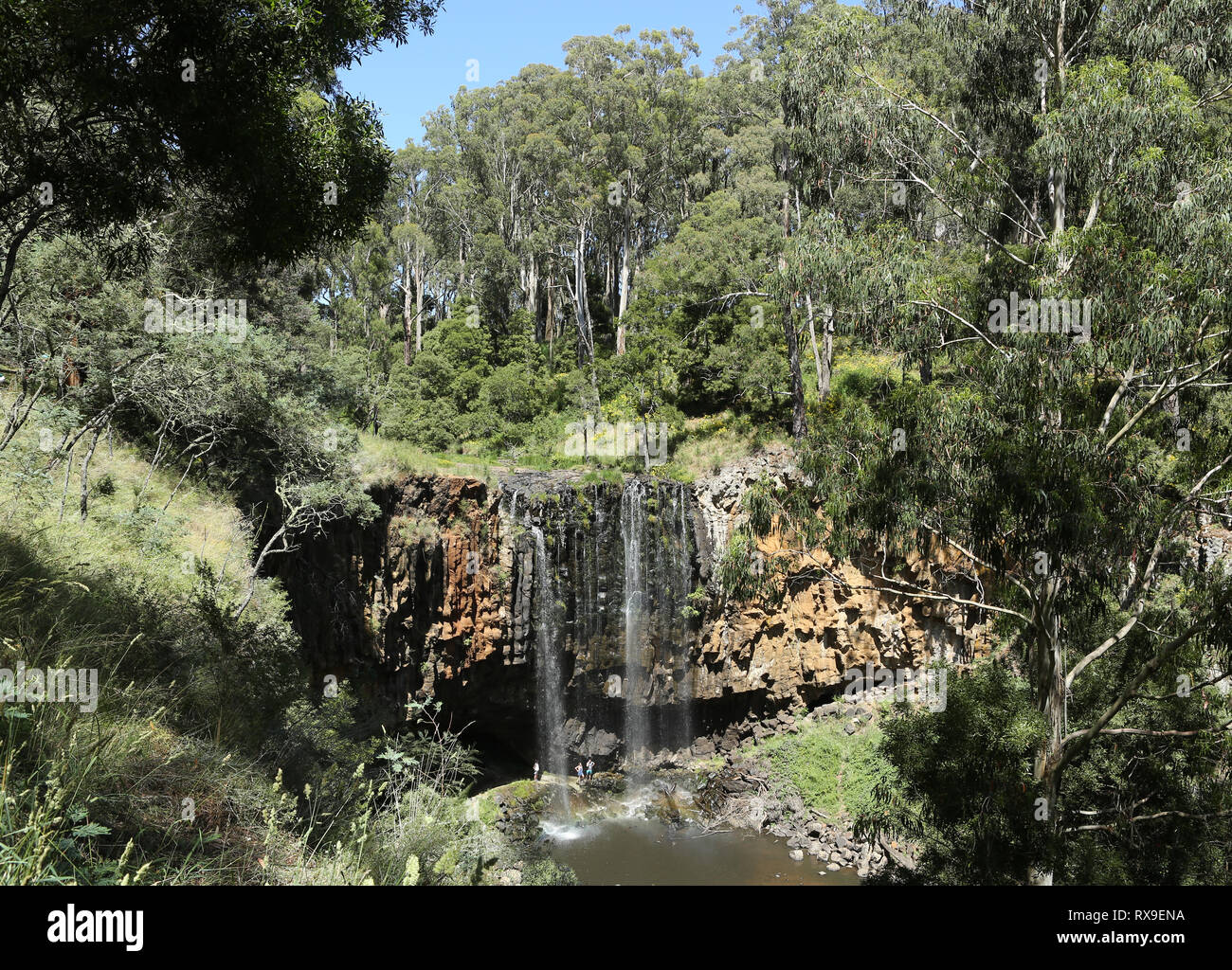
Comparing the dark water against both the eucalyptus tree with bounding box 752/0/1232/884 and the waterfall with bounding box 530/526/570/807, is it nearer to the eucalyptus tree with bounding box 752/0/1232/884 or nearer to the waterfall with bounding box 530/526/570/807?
the waterfall with bounding box 530/526/570/807

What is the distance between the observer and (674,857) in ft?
49.6

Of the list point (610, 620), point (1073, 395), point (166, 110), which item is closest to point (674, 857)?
point (610, 620)

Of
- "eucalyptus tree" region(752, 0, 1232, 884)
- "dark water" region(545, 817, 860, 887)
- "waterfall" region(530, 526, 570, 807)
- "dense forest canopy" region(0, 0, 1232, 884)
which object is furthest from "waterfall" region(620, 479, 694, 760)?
"eucalyptus tree" region(752, 0, 1232, 884)

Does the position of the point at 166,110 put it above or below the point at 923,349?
above

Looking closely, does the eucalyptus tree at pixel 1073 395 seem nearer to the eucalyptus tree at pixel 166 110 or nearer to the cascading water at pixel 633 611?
the eucalyptus tree at pixel 166 110

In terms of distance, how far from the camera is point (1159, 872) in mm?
8562

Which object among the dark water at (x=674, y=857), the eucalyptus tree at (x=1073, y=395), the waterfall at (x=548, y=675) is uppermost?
the eucalyptus tree at (x=1073, y=395)

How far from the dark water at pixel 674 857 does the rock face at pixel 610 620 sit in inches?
121

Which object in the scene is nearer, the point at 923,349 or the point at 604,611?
the point at 923,349

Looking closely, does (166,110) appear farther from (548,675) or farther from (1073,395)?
(548,675)

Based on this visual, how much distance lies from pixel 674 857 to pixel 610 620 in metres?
5.95

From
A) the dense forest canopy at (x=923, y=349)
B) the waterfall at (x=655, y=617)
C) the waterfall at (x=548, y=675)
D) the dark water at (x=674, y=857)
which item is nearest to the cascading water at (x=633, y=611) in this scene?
the waterfall at (x=655, y=617)

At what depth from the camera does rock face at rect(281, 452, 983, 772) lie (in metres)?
16.5

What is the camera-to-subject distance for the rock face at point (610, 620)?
54.2 ft
